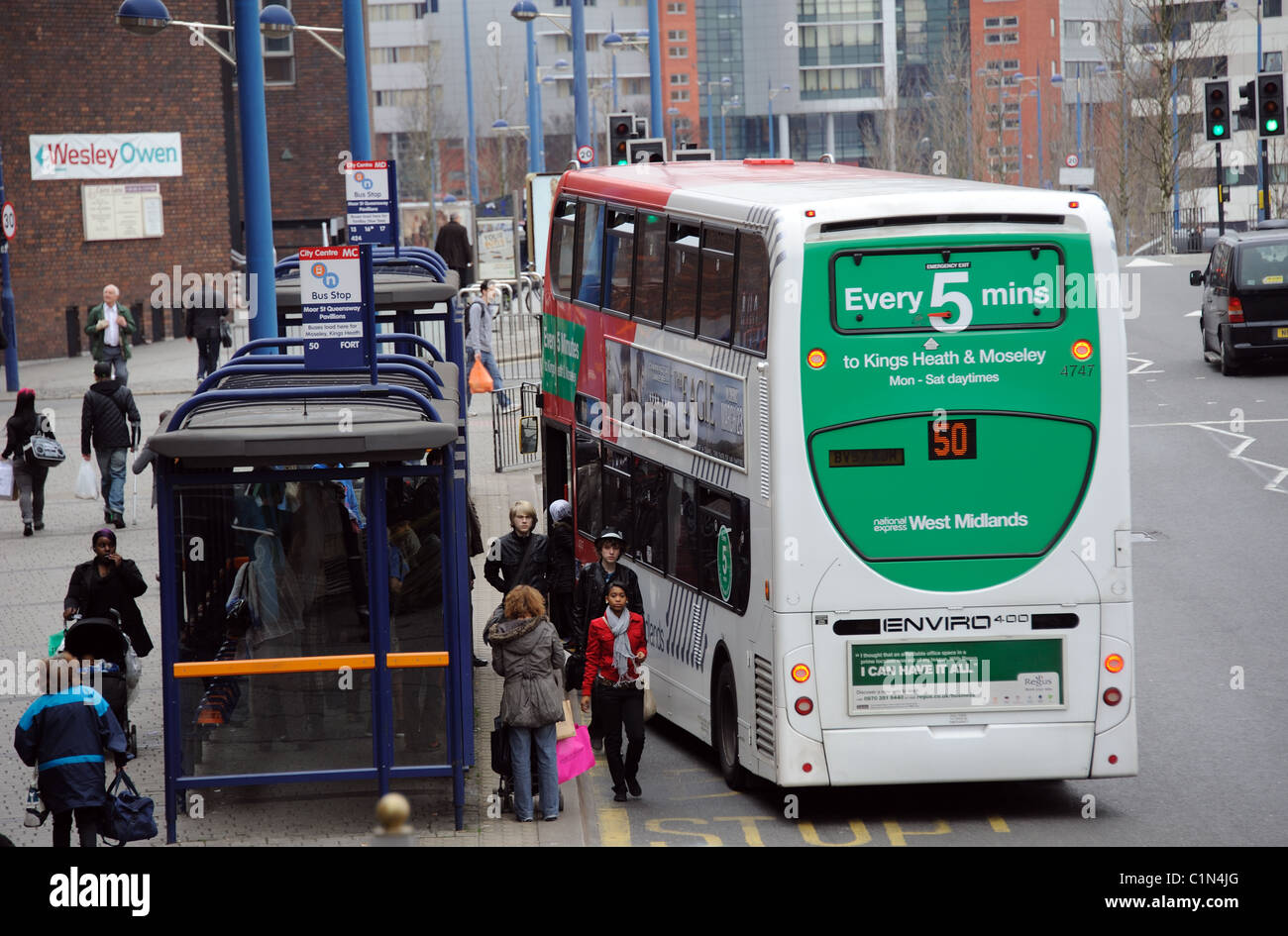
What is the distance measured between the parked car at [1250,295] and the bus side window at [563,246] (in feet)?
46.1

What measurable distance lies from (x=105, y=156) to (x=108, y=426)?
24281 millimetres

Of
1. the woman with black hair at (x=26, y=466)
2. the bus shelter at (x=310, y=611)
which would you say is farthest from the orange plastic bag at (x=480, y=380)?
the bus shelter at (x=310, y=611)

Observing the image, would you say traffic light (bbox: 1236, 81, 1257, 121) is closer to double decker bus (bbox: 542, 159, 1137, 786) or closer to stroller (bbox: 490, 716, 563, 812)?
double decker bus (bbox: 542, 159, 1137, 786)

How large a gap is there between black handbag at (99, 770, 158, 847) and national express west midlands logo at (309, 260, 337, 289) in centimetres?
343

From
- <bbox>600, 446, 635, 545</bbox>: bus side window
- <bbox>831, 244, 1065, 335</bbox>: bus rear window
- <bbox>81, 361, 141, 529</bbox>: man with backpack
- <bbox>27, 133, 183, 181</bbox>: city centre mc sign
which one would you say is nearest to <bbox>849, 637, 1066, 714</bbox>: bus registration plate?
<bbox>831, 244, 1065, 335</bbox>: bus rear window

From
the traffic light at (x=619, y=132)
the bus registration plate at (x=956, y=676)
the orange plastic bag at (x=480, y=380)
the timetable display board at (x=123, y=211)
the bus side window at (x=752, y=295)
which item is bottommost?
the bus registration plate at (x=956, y=676)

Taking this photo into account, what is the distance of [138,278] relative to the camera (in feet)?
145

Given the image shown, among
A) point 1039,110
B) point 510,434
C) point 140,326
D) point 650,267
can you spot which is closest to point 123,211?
point 140,326

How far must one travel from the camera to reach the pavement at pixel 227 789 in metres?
10.8

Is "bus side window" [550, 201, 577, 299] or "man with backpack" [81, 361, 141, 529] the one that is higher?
"bus side window" [550, 201, 577, 299]

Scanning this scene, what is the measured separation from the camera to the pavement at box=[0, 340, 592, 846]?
10.8 metres

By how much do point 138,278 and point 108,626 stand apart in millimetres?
34244

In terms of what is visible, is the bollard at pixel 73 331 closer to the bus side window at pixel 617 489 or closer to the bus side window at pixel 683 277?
the bus side window at pixel 617 489

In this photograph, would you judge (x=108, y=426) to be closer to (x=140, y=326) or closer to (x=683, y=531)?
(x=683, y=531)
